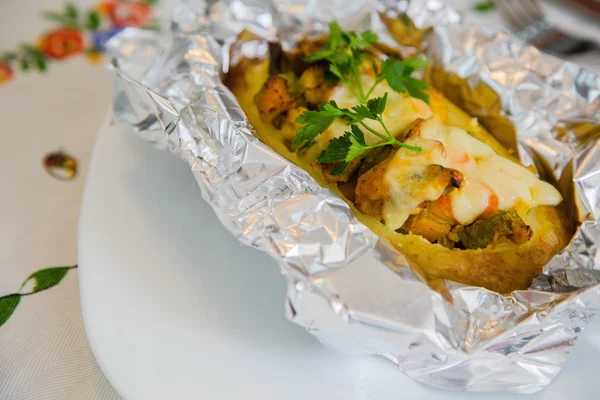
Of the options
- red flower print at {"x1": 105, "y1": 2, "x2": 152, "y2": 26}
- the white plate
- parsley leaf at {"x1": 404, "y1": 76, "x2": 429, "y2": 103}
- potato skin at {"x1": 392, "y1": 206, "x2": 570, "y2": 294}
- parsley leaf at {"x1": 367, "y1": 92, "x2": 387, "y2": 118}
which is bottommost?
the white plate

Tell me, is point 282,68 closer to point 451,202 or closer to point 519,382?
point 451,202

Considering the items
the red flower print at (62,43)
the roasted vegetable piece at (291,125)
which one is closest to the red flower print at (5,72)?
the red flower print at (62,43)

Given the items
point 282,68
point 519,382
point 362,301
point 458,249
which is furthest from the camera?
point 282,68

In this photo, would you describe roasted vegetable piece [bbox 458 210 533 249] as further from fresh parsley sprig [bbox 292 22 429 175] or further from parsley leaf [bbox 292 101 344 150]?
parsley leaf [bbox 292 101 344 150]

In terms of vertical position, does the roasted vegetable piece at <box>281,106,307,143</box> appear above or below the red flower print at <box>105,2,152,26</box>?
above

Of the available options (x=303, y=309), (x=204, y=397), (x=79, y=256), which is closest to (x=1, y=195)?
(x=79, y=256)

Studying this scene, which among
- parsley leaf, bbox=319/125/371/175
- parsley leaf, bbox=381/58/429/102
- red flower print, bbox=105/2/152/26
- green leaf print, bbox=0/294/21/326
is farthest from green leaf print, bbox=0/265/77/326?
red flower print, bbox=105/2/152/26

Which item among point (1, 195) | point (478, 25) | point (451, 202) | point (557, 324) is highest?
point (478, 25)
